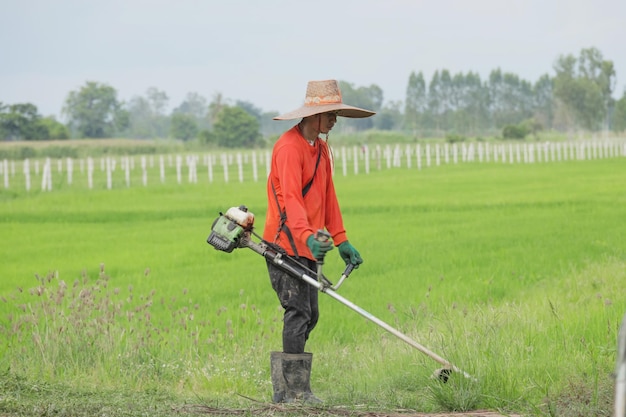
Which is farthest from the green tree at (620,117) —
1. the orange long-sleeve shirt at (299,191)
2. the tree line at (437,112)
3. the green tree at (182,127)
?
the orange long-sleeve shirt at (299,191)

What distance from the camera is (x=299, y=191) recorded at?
559 cm

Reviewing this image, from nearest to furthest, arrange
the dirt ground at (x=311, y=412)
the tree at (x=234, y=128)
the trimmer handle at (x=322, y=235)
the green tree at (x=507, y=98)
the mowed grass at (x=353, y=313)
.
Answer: the dirt ground at (x=311, y=412), the trimmer handle at (x=322, y=235), the mowed grass at (x=353, y=313), the tree at (x=234, y=128), the green tree at (x=507, y=98)

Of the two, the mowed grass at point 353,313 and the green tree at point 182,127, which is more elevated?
the green tree at point 182,127

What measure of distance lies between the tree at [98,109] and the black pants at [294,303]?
10776 cm

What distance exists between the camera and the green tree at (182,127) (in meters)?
117

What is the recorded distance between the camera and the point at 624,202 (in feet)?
68.9

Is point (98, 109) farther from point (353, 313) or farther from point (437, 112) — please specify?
point (353, 313)

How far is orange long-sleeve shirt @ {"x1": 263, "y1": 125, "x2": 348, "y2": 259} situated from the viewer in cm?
553

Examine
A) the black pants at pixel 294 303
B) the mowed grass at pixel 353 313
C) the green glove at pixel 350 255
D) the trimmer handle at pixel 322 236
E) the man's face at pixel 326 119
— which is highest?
the man's face at pixel 326 119

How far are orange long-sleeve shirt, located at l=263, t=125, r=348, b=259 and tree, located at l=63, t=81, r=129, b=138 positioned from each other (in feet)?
353

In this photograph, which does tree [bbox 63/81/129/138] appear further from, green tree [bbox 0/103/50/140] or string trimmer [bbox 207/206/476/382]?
string trimmer [bbox 207/206/476/382]

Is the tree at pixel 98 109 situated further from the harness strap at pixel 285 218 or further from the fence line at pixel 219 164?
the harness strap at pixel 285 218

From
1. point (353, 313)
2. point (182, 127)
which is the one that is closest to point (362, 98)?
point (182, 127)

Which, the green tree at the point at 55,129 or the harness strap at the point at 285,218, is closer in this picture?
the harness strap at the point at 285,218
